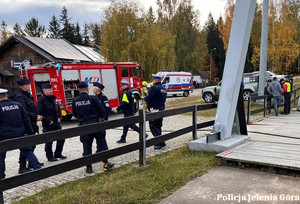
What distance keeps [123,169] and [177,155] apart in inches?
50.3

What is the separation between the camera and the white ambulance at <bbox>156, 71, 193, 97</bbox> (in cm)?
2576

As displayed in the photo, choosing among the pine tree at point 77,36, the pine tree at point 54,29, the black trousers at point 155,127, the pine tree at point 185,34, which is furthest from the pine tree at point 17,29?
the black trousers at point 155,127

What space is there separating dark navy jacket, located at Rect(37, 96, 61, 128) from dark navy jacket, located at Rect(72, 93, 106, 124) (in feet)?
3.23

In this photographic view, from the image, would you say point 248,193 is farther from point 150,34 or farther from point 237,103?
point 150,34

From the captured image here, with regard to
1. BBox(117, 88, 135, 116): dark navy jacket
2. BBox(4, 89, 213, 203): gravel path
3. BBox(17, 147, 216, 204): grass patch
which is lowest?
BBox(4, 89, 213, 203): gravel path

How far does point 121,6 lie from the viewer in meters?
25.6

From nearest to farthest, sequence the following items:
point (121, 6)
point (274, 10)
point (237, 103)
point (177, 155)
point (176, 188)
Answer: point (176, 188) < point (177, 155) < point (237, 103) < point (121, 6) < point (274, 10)

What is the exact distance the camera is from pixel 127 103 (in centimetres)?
735

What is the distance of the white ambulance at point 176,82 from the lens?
2576 centimetres

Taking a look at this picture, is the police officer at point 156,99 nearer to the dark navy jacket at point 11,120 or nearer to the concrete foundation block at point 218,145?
the concrete foundation block at point 218,145

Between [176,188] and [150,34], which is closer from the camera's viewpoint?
[176,188]

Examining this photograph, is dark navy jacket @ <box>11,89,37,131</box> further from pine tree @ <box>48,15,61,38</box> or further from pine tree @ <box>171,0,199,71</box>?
pine tree @ <box>48,15,61,38</box>

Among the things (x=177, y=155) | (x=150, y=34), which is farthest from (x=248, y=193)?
(x=150, y=34)

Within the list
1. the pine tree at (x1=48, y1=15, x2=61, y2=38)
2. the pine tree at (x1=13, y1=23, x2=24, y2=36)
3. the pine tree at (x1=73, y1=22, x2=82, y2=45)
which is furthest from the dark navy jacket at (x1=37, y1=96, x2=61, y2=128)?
the pine tree at (x1=13, y1=23, x2=24, y2=36)
